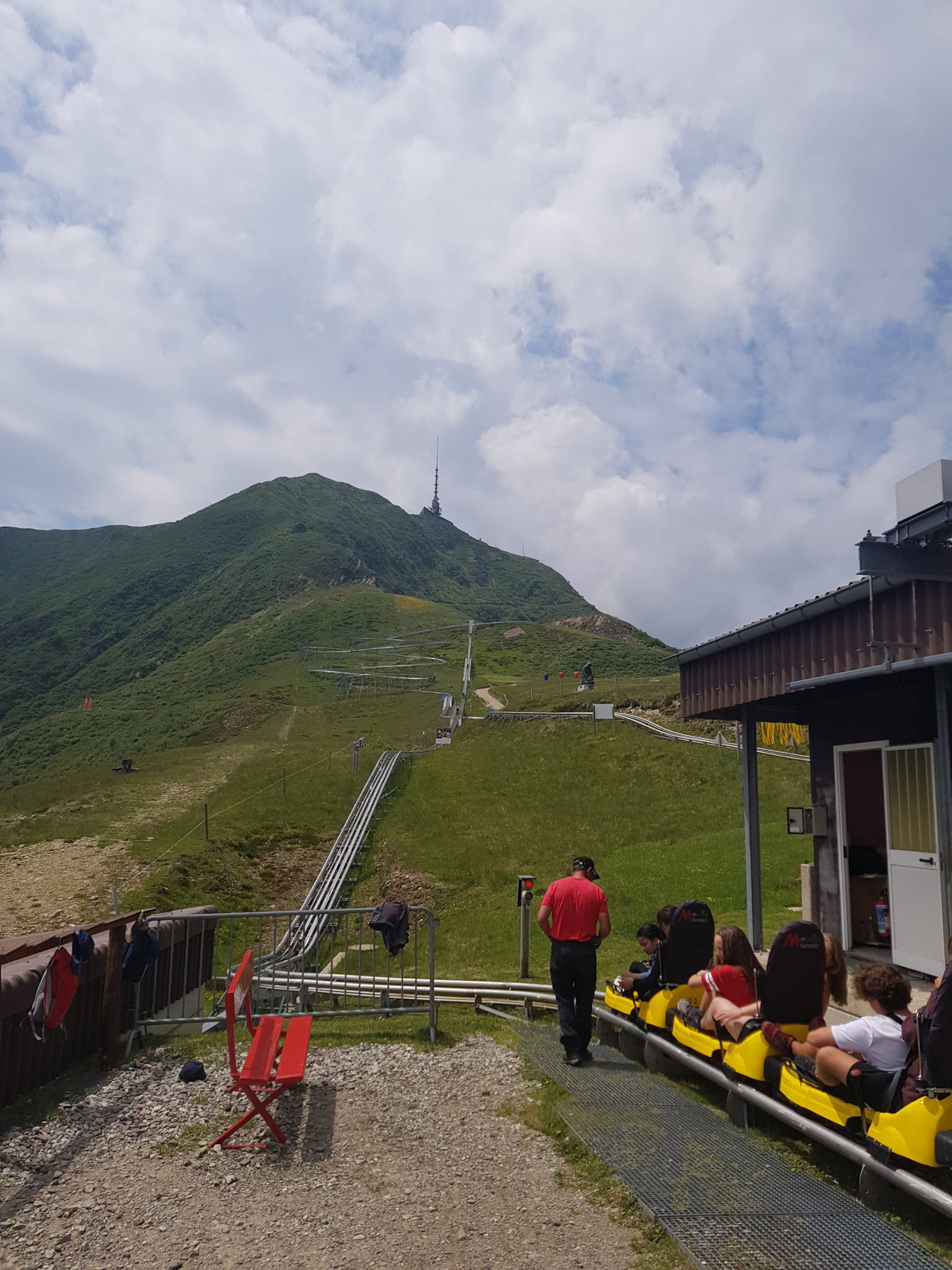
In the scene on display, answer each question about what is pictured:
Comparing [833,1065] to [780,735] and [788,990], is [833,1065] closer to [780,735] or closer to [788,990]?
[788,990]

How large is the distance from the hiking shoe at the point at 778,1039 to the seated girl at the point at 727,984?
1.58ft

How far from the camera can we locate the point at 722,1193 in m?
4.25

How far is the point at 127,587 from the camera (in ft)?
403

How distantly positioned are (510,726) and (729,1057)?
103ft

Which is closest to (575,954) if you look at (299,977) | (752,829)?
(752,829)

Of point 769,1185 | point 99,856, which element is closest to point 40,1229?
point 769,1185

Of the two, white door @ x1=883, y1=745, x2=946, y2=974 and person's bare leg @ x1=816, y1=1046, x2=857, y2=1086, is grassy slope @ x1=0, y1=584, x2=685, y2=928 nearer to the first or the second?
white door @ x1=883, y1=745, x2=946, y2=974

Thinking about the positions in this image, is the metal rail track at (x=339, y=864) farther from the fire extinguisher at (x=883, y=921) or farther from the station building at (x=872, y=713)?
the fire extinguisher at (x=883, y=921)

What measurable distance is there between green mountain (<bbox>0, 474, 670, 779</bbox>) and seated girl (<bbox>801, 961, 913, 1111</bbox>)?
50795 millimetres

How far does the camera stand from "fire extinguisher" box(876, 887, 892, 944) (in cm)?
968

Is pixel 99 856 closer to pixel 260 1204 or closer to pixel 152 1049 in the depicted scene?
pixel 152 1049

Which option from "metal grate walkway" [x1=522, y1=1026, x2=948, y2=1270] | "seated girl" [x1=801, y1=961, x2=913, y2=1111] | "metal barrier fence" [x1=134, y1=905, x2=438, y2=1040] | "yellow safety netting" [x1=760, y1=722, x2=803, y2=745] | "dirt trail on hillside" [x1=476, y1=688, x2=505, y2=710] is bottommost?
"metal barrier fence" [x1=134, y1=905, x2=438, y2=1040]

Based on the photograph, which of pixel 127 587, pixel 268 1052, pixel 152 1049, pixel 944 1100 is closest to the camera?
pixel 944 1100

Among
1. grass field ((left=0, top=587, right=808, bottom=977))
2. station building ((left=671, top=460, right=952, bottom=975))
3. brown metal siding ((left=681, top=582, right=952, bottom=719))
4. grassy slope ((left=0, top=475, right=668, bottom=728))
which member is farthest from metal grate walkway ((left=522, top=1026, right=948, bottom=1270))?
grassy slope ((left=0, top=475, right=668, bottom=728))
